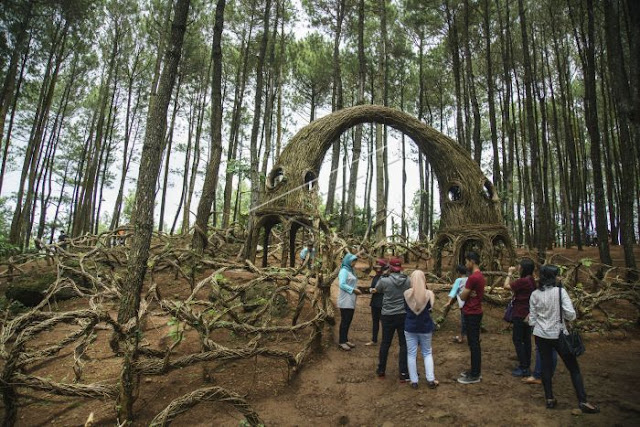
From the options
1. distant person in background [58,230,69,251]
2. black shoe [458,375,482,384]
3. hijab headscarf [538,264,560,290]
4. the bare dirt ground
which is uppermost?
distant person in background [58,230,69,251]

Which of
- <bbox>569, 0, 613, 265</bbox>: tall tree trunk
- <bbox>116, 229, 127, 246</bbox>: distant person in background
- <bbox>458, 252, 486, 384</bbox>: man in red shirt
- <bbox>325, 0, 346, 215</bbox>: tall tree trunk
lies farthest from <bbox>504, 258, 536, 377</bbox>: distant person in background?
<bbox>325, 0, 346, 215</bbox>: tall tree trunk

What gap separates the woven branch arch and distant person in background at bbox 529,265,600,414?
443 centimetres

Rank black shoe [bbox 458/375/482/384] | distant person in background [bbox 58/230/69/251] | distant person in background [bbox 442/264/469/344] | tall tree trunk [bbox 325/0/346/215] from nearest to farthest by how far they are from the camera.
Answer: black shoe [bbox 458/375/482/384] < distant person in background [bbox 442/264/469/344] < distant person in background [bbox 58/230/69/251] < tall tree trunk [bbox 325/0/346/215]

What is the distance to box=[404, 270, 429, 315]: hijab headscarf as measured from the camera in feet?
12.6

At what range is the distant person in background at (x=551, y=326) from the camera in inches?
130

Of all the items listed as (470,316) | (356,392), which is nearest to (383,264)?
(470,316)

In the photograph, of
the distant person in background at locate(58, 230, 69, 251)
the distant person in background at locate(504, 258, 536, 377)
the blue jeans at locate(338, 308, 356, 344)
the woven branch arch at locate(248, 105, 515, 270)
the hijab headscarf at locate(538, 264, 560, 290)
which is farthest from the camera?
the distant person in background at locate(58, 230, 69, 251)

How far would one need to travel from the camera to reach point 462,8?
A: 14633 millimetres

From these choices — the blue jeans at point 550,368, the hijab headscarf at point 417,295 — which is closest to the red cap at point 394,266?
the hijab headscarf at point 417,295

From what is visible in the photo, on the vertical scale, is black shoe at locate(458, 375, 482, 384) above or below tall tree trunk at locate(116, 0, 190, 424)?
below

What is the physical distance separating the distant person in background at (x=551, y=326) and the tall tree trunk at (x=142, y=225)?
4.00m

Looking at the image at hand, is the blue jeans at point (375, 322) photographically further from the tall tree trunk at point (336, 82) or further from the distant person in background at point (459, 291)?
the tall tree trunk at point (336, 82)

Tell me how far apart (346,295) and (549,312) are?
8.16ft

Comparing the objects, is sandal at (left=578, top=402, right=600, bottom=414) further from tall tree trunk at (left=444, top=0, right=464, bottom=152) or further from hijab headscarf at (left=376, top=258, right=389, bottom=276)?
tall tree trunk at (left=444, top=0, right=464, bottom=152)
